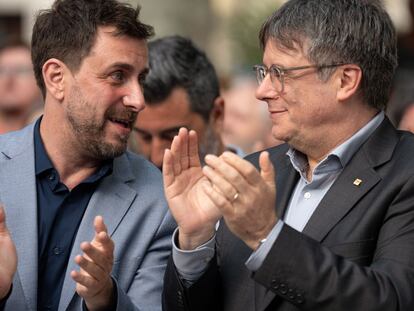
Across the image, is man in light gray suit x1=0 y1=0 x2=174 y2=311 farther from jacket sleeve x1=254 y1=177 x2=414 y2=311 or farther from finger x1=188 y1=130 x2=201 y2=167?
jacket sleeve x1=254 y1=177 x2=414 y2=311

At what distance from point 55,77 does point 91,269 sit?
1.18m

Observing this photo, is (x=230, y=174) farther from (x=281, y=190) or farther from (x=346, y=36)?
(x=346, y=36)

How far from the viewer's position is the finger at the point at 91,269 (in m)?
4.52

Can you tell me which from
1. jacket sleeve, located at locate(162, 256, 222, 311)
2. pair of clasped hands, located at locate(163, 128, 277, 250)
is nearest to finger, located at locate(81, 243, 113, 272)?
jacket sleeve, located at locate(162, 256, 222, 311)

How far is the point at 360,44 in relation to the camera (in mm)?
4676

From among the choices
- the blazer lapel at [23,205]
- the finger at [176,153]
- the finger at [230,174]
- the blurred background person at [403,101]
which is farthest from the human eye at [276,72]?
the blurred background person at [403,101]

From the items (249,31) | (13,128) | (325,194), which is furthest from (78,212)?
(249,31)

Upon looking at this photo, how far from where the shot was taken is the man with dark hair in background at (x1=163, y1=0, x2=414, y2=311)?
445 centimetres

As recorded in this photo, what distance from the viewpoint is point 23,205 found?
508 centimetres

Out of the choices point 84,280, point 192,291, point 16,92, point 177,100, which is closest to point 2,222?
point 84,280

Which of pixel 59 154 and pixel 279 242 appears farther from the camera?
pixel 59 154

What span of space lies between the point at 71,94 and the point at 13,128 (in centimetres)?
348

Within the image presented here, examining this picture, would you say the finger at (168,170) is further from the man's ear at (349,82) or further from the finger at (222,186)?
the man's ear at (349,82)

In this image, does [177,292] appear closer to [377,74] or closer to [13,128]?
[377,74]
